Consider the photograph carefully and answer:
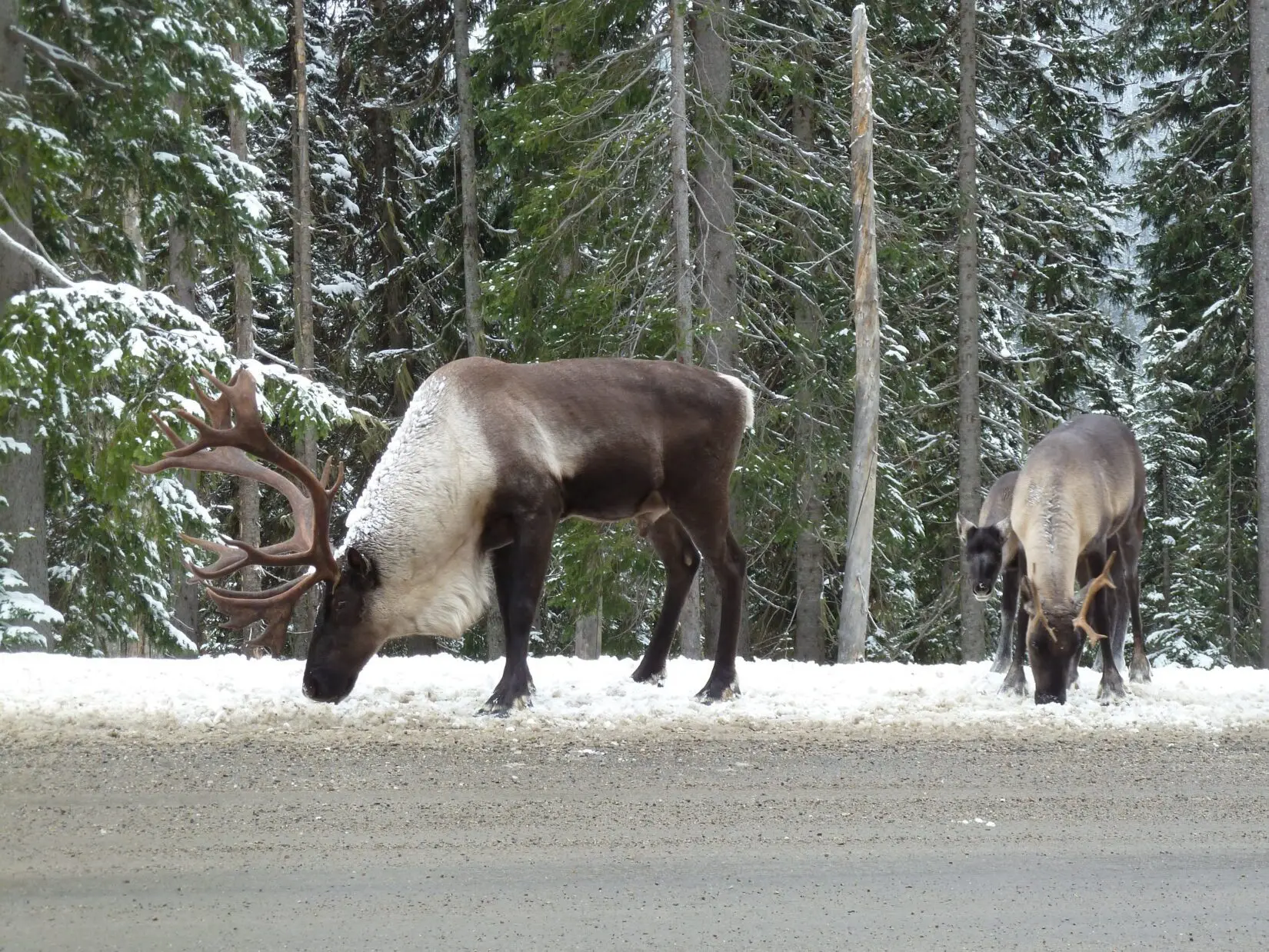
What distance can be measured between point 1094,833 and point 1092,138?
23.3 meters

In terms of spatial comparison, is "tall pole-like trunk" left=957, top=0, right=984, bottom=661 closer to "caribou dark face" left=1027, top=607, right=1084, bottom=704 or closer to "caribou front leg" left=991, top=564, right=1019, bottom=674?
"caribou front leg" left=991, top=564, right=1019, bottom=674

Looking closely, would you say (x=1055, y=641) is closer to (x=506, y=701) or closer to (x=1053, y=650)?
(x=1053, y=650)

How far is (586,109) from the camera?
16.7 metres

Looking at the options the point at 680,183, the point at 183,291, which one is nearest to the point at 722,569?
the point at 680,183

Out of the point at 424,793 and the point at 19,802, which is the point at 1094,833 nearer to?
the point at 424,793

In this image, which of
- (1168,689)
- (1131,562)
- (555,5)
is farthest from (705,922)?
(555,5)

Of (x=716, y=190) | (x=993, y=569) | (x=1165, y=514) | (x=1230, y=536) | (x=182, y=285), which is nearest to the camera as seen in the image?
(x=993, y=569)

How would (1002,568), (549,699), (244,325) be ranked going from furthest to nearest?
1. (244,325)
2. (1002,568)
3. (549,699)

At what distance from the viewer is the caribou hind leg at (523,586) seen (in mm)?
8250

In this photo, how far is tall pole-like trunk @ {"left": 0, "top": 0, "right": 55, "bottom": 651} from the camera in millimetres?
13133

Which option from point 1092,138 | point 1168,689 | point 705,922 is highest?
point 1092,138

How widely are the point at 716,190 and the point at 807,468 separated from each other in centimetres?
422

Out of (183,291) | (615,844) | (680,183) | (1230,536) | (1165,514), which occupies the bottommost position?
(615,844)

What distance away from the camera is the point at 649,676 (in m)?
9.68
